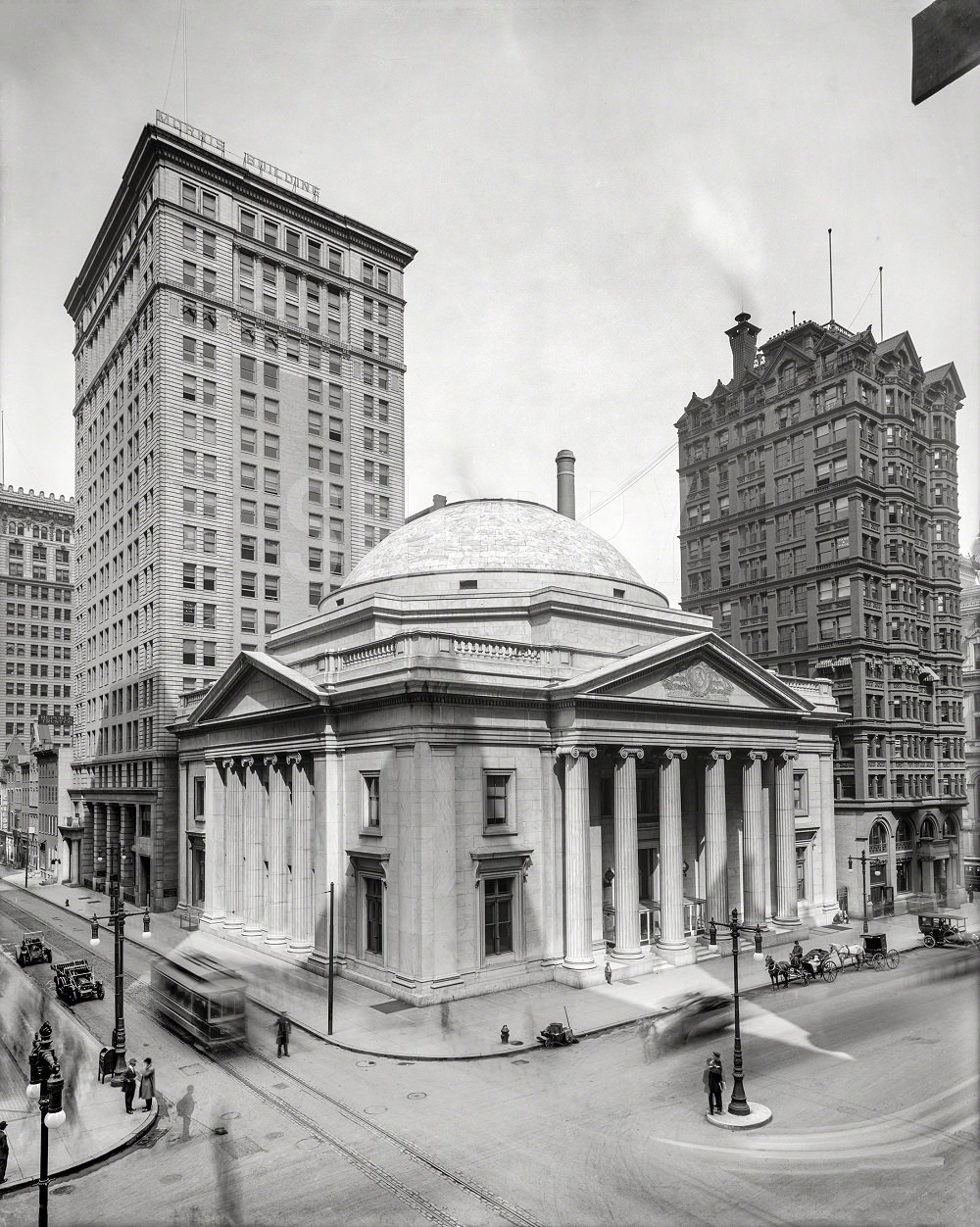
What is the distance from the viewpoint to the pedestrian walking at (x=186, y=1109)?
2300cm

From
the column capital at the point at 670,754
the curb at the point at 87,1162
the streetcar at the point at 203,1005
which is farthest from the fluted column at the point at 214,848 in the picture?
the curb at the point at 87,1162

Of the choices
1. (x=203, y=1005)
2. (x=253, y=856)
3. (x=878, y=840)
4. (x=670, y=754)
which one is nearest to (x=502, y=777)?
(x=670, y=754)

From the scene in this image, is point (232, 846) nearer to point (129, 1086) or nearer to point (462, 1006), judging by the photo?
point (462, 1006)

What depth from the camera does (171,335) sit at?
213 feet

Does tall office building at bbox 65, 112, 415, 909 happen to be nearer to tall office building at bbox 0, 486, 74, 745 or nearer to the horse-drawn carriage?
tall office building at bbox 0, 486, 74, 745

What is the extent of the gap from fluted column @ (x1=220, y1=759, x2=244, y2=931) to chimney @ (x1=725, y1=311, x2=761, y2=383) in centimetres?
4439

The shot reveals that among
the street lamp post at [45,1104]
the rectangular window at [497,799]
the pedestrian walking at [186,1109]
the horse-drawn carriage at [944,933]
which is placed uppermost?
the rectangular window at [497,799]

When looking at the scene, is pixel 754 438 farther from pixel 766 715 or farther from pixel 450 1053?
pixel 450 1053

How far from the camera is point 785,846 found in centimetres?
4797

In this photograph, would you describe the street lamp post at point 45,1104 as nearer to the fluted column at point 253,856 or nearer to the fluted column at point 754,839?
the fluted column at point 253,856

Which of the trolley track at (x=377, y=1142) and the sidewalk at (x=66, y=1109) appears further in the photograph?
the sidewalk at (x=66, y=1109)

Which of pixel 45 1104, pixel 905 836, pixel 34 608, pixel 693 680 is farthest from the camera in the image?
pixel 34 608

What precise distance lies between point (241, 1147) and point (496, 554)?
3314 centimetres

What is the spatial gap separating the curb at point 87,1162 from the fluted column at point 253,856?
2358 centimetres
